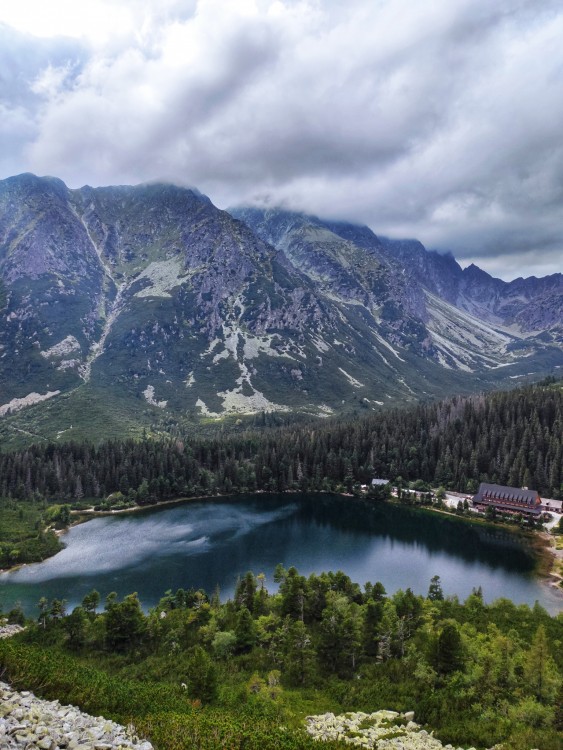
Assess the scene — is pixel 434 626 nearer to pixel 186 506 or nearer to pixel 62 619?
pixel 62 619

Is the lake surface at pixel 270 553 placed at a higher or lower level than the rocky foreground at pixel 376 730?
lower

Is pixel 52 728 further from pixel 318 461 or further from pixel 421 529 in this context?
pixel 318 461

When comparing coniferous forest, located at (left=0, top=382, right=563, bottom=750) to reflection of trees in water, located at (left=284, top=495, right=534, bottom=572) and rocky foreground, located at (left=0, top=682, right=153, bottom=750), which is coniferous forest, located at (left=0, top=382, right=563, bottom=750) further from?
reflection of trees in water, located at (left=284, top=495, right=534, bottom=572)

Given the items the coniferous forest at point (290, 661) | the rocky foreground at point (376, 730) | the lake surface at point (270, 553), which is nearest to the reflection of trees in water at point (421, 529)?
the lake surface at point (270, 553)

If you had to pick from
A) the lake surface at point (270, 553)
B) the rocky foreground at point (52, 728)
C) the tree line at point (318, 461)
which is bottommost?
the lake surface at point (270, 553)

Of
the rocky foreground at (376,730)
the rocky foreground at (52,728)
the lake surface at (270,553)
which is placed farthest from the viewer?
the lake surface at (270,553)

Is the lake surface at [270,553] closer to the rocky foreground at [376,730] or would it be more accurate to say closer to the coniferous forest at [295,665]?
the coniferous forest at [295,665]

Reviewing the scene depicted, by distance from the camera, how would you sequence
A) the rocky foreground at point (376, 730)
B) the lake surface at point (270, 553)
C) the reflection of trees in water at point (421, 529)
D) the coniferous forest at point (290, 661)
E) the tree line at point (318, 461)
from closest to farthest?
1. the coniferous forest at point (290, 661)
2. the rocky foreground at point (376, 730)
3. the lake surface at point (270, 553)
4. the reflection of trees in water at point (421, 529)
5. the tree line at point (318, 461)
